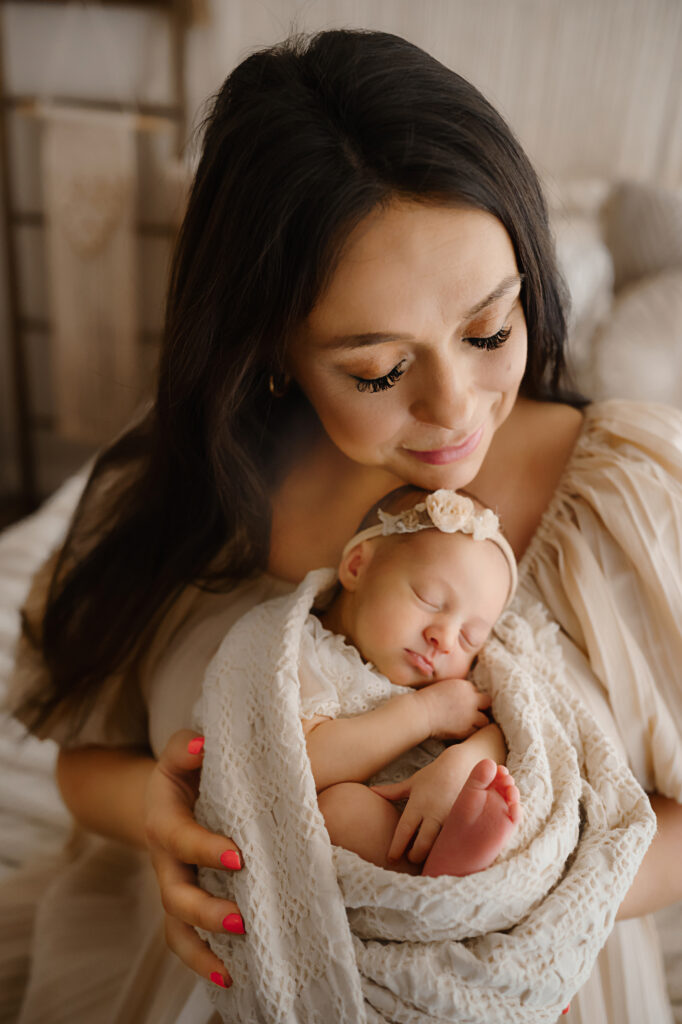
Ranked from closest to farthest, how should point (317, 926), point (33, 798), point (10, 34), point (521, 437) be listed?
point (317, 926)
point (521, 437)
point (33, 798)
point (10, 34)

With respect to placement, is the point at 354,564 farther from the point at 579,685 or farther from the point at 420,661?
the point at 579,685

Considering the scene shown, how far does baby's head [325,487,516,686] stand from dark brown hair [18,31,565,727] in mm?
163

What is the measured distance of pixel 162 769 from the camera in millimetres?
669

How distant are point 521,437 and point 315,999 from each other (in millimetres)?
524

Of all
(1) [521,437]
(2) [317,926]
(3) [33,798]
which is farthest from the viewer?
(3) [33,798]

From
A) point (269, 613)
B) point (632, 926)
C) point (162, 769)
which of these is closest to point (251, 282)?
point (269, 613)

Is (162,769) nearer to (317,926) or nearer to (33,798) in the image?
(317,926)

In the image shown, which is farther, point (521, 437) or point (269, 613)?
point (521, 437)

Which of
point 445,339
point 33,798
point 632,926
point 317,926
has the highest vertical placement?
point 445,339

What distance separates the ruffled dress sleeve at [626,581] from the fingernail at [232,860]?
33 cm

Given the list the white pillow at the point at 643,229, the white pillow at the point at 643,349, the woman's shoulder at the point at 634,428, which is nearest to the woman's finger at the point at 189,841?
the woman's shoulder at the point at 634,428

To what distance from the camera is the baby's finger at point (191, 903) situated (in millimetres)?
553

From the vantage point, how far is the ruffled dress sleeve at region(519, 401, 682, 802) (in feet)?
2.23

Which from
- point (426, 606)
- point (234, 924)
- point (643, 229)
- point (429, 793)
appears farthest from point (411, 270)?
point (643, 229)
